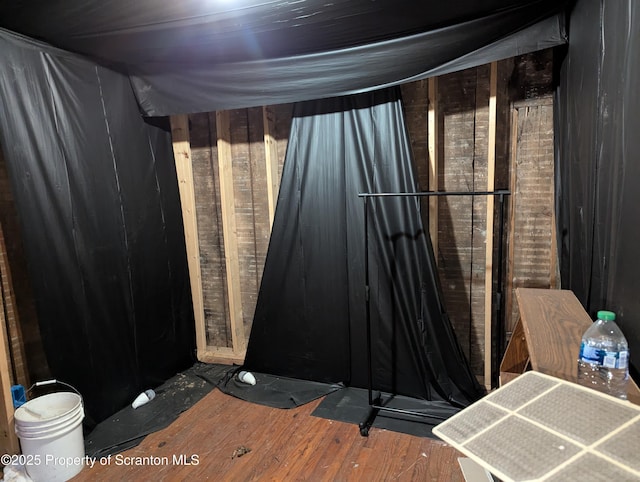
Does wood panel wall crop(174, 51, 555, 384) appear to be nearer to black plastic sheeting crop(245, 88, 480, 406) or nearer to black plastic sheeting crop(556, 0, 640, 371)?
black plastic sheeting crop(245, 88, 480, 406)

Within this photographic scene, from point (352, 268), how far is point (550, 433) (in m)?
1.79

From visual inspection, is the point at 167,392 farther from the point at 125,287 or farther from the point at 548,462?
the point at 548,462

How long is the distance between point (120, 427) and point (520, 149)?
9.41 ft

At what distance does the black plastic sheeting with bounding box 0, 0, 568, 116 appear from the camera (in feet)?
5.88

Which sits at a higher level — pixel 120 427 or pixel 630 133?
pixel 630 133

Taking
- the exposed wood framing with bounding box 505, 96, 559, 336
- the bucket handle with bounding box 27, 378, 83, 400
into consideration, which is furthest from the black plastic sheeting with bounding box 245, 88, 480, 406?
the bucket handle with bounding box 27, 378, 83, 400

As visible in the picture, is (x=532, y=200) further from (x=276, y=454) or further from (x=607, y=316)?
(x=276, y=454)

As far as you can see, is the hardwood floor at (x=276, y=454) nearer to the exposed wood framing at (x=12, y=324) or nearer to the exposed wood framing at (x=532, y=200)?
the exposed wood framing at (x=12, y=324)

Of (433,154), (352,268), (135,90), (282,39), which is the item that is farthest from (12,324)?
(433,154)

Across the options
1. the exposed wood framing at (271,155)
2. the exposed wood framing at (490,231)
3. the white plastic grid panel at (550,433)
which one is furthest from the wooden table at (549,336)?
the exposed wood framing at (271,155)

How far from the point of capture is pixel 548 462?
0.71m

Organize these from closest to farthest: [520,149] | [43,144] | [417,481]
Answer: [417,481] < [43,144] < [520,149]

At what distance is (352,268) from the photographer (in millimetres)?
2545

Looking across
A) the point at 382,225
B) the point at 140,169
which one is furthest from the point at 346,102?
the point at 140,169
